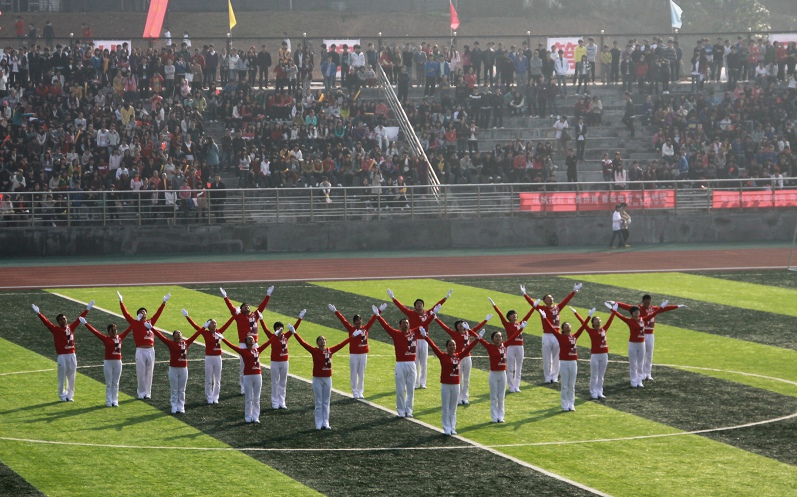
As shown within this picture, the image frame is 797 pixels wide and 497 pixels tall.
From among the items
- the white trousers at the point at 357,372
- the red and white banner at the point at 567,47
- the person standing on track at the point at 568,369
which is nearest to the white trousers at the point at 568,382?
the person standing on track at the point at 568,369

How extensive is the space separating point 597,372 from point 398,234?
19.6 metres

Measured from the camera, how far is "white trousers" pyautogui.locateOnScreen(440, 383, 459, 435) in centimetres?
1819

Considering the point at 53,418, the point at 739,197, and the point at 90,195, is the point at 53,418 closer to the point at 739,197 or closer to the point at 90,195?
the point at 90,195

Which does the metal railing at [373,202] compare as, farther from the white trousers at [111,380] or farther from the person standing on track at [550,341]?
the white trousers at [111,380]

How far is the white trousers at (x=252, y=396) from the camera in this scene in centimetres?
1902

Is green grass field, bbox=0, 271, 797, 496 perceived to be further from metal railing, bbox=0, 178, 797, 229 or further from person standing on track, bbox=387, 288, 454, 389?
metal railing, bbox=0, 178, 797, 229

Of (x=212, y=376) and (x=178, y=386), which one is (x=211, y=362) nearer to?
(x=212, y=376)

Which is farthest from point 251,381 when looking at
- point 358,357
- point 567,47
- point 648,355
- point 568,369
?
point 567,47

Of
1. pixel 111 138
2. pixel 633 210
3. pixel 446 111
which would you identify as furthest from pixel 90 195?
pixel 633 210

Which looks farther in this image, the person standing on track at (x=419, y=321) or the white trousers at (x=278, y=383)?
the person standing on track at (x=419, y=321)

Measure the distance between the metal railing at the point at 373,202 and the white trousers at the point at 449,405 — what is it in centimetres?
2004

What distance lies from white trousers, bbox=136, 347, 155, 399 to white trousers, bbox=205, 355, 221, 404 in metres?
1.10

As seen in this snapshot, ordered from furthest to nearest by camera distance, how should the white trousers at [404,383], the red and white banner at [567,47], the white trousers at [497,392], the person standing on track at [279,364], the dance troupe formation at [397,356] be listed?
the red and white banner at [567,47], the person standing on track at [279,364], the white trousers at [404,383], the white trousers at [497,392], the dance troupe formation at [397,356]

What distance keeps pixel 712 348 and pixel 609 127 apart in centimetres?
2212
